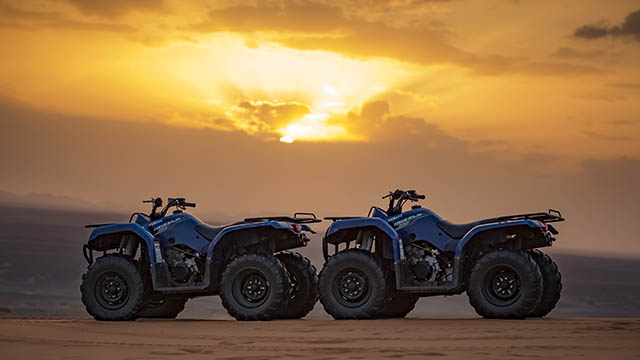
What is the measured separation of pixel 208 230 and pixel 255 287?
173cm

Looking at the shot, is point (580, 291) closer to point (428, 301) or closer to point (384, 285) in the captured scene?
point (428, 301)

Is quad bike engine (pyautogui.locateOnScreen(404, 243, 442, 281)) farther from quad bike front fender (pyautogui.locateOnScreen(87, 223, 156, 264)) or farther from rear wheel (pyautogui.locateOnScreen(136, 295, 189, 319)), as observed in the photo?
rear wheel (pyautogui.locateOnScreen(136, 295, 189, 319))

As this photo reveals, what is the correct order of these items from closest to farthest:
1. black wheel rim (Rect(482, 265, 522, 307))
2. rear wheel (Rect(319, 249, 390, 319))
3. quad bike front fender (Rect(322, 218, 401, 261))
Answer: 1. black wheel rim (Rect(482, 265, 522, 307))
2. rear wheel (Rect(319, 249, 390, 319))
3. quad bike front fender (Rect(322, 218, 401, 261))

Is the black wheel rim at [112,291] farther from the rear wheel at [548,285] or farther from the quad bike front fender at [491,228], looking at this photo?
the rear wheel at [548,285]

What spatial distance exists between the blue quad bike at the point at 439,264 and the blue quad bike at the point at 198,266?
2.91 ft

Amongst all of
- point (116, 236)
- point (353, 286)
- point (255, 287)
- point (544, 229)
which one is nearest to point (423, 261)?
point (353, 286)

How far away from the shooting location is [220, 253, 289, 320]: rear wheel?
22359 mm

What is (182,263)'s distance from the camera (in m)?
23.5

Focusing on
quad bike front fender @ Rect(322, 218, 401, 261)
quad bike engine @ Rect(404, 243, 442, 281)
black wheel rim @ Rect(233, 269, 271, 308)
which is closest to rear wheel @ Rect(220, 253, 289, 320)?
black wheel rim @ Rect(233, 269, 271, 308)

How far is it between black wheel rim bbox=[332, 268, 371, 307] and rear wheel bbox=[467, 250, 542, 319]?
2.00 meters

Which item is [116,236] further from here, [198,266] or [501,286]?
[501,286]

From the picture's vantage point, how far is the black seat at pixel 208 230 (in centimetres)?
2359

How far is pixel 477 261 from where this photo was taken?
21.8 m

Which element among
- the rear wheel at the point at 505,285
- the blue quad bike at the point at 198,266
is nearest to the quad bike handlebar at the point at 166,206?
the blue quad bike at the point at 198,266
